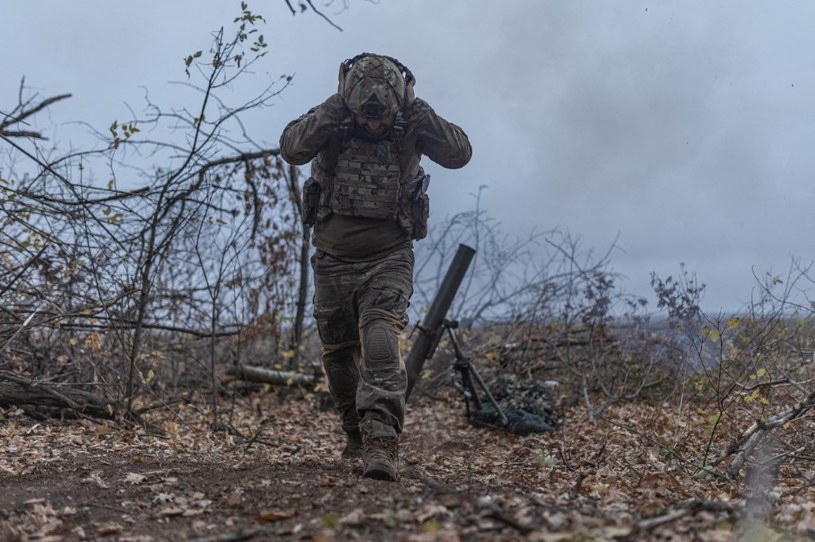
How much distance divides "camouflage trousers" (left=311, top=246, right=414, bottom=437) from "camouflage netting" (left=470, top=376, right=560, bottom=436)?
108 inches

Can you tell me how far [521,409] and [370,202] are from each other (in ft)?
12.8

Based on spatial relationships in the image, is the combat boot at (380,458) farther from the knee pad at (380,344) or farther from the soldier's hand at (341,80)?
the soldier's hand at (341,80)

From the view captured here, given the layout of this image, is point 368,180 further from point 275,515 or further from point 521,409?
point 521,409

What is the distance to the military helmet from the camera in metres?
4.57

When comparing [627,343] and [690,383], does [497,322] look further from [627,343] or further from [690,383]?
[690,383]

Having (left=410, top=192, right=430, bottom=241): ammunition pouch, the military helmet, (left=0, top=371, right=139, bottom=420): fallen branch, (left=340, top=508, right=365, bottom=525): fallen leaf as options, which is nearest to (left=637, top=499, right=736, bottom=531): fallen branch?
(left=340, top=508, right=365, bottom=525): fallen leaf

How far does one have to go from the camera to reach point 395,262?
15.9 feet

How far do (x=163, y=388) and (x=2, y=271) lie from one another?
82.1 inches

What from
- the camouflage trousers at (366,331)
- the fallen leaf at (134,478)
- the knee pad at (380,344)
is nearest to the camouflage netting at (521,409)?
the camouflage trousers at (366,331)

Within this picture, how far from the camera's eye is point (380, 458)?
425cm

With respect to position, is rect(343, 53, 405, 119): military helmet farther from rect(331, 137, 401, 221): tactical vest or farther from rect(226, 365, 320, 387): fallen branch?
rect(226, 365, 320, 387): fallen branch

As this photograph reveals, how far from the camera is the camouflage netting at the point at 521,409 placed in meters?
7.63

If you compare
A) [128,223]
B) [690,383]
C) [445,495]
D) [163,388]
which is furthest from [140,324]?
[690,383]

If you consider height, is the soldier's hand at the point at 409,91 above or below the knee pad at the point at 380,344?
above
